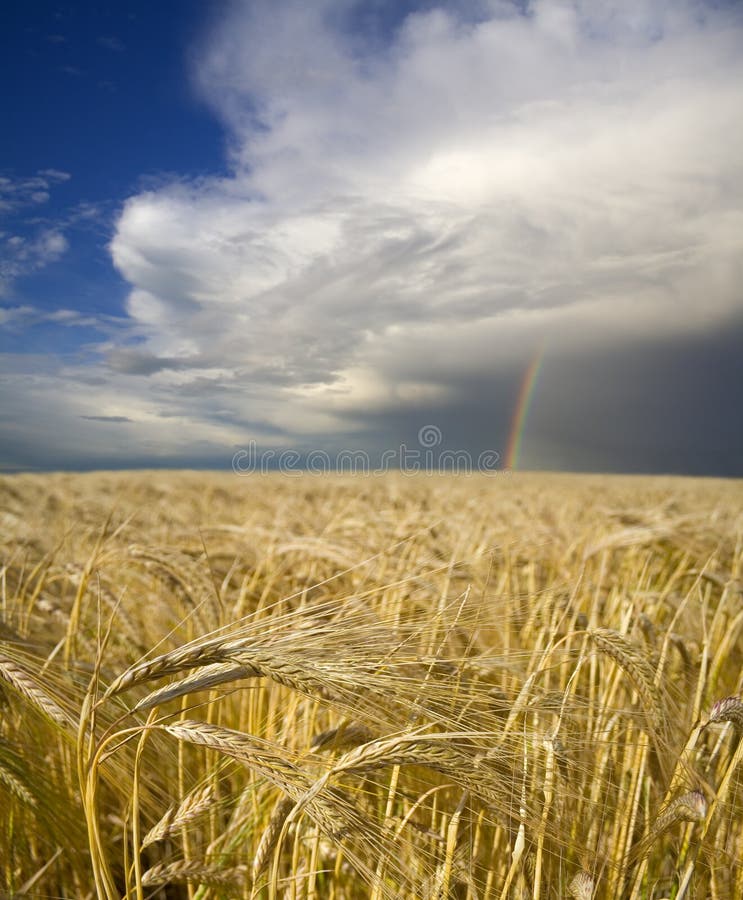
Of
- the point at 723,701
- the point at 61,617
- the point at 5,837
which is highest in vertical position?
the point at 723,701

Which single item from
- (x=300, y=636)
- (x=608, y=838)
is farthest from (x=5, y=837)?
(x=608, y=838)

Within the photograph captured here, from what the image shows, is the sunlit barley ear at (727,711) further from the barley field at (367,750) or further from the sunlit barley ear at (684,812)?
the sunlit barley ear at (684,812)

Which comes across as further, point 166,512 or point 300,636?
point 166,512

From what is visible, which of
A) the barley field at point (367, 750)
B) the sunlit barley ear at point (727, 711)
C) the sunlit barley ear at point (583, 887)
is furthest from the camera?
the sunlit barley ear at point (727, 711)

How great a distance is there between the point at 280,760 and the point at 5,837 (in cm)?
130

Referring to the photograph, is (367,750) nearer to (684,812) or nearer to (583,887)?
(583,887)

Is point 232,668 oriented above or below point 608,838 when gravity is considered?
above

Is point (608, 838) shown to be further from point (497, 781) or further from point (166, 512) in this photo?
point (166, 512)

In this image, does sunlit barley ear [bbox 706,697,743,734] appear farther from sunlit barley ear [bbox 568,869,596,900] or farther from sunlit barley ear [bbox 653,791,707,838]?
sunlit barley ear [bbox 568,869,596,900]

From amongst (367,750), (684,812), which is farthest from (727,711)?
(367,750)

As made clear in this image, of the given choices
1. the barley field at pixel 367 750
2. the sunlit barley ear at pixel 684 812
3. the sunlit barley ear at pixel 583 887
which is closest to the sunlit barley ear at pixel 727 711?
the barley field at pixel 367 750

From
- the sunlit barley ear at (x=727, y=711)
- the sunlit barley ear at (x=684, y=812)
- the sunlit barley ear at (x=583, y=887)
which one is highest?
the sunlit barley ear at (x=727, y=711)

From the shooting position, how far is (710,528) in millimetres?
4363

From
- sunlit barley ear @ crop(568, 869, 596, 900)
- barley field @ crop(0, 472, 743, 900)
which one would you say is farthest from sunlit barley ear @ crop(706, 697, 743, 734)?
sunlit barley ear @ crop(568, 869, 596, 900)
